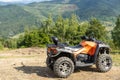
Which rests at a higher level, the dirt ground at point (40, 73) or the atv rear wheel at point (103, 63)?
the atv rear wheel at point (103, 63)

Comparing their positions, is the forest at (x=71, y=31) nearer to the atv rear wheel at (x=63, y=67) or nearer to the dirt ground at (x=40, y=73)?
the dirt ground at (x=40, y=73)

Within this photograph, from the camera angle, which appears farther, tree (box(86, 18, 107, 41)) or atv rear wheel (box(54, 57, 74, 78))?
tree (box(86, 18, 107, 41))

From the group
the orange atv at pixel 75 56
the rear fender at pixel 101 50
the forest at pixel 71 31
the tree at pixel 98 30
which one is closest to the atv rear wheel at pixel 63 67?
the orange atv at pixel 75 56

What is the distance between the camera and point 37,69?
41.9ft

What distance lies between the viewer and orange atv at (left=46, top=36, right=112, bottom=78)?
11.3 m

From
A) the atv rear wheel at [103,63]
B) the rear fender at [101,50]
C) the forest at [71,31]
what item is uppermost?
the rear fender at [101,50]

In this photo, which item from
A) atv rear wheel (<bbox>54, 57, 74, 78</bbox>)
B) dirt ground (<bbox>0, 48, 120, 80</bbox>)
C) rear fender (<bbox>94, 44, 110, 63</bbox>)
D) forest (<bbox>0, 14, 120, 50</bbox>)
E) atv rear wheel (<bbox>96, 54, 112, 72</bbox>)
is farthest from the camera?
forest (<bbox>0, 14, 120, 50</bbox>)

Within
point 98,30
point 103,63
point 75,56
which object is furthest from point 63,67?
point 98,30

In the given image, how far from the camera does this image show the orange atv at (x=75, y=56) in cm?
1127

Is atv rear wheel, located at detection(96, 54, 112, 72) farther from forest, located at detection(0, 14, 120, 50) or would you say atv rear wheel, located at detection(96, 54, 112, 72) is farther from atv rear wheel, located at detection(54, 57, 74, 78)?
forest, located at detection(0, 14, 120, 50)

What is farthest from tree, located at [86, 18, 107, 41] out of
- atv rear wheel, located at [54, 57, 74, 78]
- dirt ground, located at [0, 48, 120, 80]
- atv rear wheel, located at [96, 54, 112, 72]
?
atv rear wheel, located at [54, 57, 74, 78]

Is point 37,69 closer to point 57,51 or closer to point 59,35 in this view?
point 57,51

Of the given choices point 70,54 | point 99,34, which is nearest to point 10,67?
point 70,54

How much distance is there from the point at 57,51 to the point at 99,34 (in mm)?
63781
